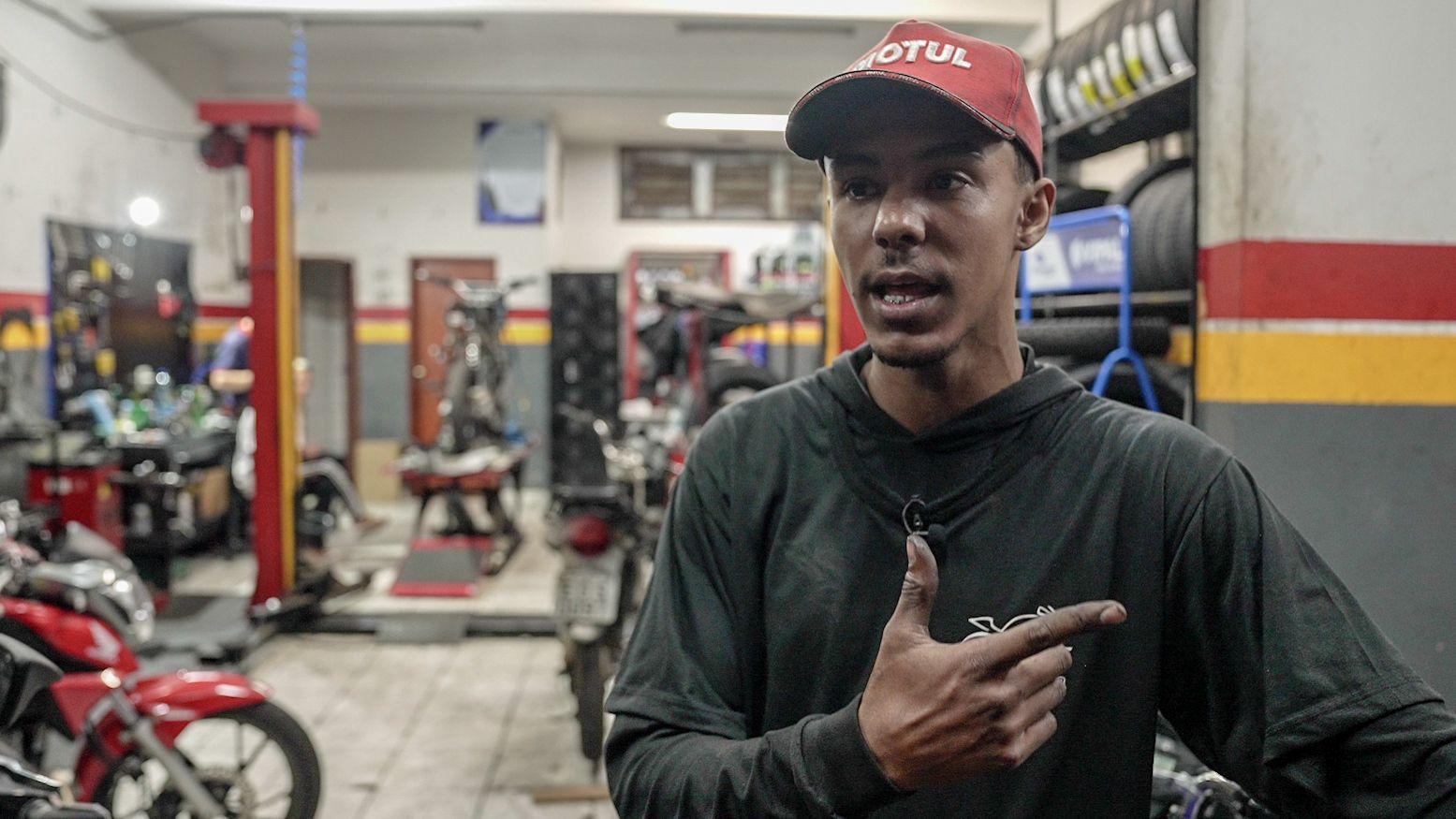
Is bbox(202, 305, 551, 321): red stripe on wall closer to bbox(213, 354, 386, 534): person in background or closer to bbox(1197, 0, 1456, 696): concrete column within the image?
bbox(213, 354, 386, 534): person in background

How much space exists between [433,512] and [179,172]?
10.8 ft

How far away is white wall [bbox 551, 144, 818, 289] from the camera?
36.4 ft

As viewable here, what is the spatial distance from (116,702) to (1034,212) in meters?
2.46

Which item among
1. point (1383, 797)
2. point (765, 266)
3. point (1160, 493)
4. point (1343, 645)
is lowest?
point (1383, 797)

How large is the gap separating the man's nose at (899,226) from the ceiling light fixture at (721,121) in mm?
8160

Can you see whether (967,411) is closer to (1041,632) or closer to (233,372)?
(1041,632)

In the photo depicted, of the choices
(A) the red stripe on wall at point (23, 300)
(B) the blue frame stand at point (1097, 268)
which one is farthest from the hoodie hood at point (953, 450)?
(A) the red stripe on wall at point (23, 300)

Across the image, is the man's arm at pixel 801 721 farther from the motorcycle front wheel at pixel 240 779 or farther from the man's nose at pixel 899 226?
the motorcycle front wheel at pixel 240 779

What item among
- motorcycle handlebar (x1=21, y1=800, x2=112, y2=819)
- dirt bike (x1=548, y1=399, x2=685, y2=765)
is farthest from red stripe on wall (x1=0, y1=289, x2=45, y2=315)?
motorcycle handlebar (x1=21, y1=800, x2=112, y2=819)

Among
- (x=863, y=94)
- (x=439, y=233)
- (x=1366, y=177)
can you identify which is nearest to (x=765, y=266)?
(x=439, y=233)

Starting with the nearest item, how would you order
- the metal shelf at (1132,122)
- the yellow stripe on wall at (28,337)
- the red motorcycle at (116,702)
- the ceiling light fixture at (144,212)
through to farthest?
1. the red motorcycle at (116,702)
2. the metal shelf at (1132,122)
3. the yellow stripe on wall at (28,337)
4. the ceiling light fixture at (144,212)

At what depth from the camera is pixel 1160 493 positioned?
1.00m

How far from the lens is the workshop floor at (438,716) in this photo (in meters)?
3.30

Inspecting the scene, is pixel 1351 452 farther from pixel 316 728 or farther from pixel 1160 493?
pixel 316 728
